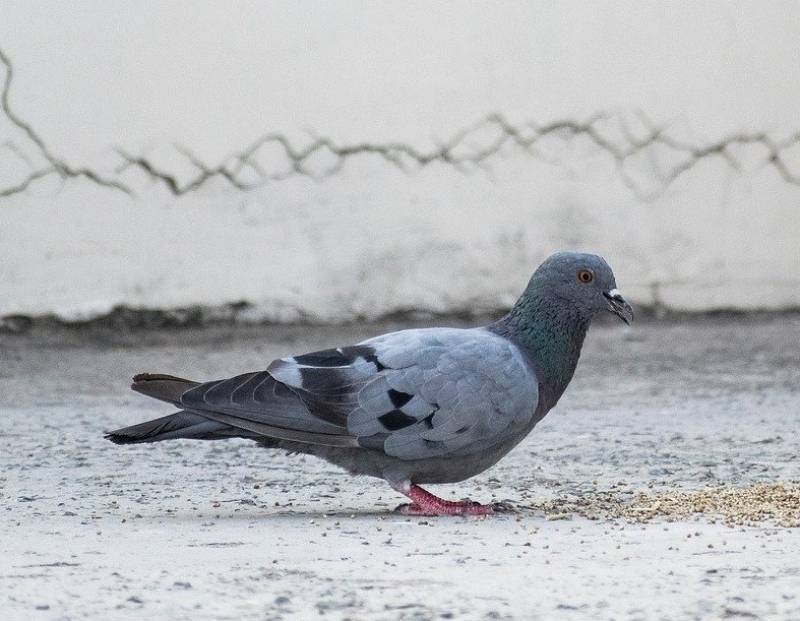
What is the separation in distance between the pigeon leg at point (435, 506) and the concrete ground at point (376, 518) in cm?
5

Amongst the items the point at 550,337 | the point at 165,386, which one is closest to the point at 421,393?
the point at 550,337

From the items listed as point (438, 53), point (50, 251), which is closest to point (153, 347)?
point (50, 251)

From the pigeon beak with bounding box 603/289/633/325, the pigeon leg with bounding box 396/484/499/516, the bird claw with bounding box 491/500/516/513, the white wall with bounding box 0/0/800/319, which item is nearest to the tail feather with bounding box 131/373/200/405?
the pigeon leg with bounding box 396/484/499/516

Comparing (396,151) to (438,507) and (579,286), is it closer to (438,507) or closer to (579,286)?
(579,286)

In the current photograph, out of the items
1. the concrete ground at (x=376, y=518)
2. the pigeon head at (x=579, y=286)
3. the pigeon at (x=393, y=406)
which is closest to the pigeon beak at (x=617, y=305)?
the pigeon head at (x=579, y=286)

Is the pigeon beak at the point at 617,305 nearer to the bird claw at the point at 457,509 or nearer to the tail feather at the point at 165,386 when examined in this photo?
the bird claw at the point at 457,509

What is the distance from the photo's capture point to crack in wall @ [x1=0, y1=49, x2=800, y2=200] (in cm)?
721

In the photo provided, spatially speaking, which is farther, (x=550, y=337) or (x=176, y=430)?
(x=550, y=337)

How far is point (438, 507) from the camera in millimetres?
3938

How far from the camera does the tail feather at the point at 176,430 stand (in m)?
3.88

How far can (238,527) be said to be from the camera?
3.79m

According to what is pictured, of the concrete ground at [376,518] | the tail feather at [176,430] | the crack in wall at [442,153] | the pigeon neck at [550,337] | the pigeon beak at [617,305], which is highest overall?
the crack in wall at [442,153]

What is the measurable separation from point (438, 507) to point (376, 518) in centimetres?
16

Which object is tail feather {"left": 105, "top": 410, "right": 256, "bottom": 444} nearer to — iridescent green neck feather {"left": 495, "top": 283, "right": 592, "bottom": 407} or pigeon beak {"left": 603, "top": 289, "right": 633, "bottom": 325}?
iridescent green neck feather {"left": 495, "top": 283, "right": 592, "bottom": 407}
